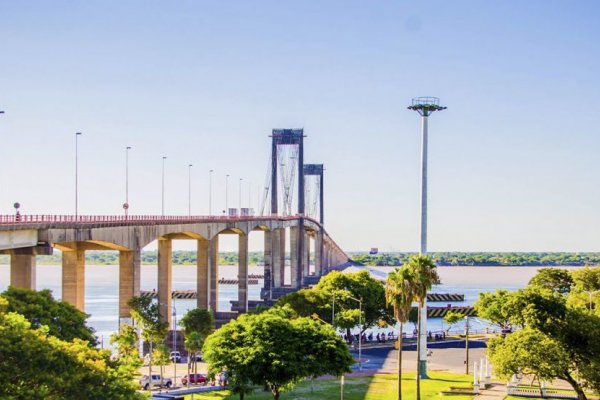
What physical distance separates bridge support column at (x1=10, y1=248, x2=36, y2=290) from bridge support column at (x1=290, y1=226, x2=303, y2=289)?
11610 centimetres

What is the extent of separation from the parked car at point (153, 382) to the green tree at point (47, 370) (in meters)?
29.3

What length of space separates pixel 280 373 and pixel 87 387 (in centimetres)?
1796

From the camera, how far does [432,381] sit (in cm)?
7294

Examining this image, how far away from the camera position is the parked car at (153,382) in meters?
71.4

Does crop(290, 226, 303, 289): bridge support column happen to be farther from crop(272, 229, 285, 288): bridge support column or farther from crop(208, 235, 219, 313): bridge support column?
crop(208, 235, 219, 313): bridge support column

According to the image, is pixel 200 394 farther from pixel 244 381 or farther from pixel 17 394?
pixel 17 394

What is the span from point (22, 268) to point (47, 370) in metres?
27.7

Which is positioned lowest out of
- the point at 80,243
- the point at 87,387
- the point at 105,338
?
the point at 105,338

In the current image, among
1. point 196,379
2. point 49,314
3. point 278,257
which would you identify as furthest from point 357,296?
point 278,257

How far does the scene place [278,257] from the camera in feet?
584

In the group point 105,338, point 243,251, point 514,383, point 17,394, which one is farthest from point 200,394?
point 243,251

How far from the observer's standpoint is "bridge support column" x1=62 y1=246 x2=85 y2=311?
78562mm

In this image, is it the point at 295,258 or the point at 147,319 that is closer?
the point at 147,319

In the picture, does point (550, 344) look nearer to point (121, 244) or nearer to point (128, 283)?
point (121, 244)
